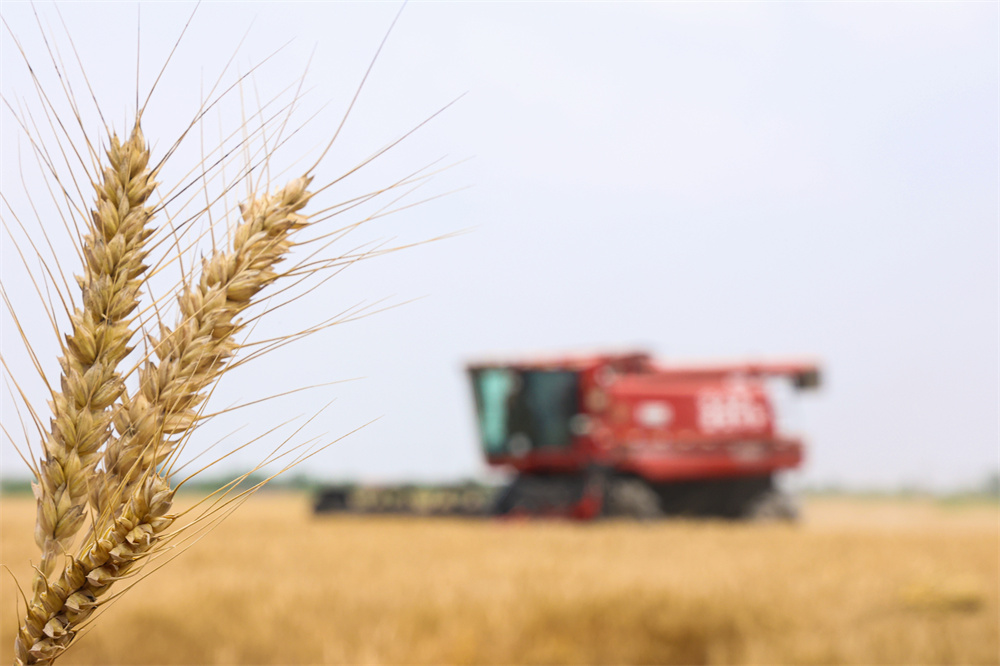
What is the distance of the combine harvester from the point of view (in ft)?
47.0

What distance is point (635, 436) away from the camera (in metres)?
14.3

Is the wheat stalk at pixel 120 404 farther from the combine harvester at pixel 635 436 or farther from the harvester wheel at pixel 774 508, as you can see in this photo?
the harvester wheel at pixel 774 508

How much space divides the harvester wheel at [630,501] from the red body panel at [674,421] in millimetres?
240

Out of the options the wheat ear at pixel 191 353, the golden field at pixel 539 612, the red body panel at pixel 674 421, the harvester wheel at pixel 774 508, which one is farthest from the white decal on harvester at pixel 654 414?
the wheat ear at pixel 191 353

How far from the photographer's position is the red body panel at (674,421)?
1430 centimetres

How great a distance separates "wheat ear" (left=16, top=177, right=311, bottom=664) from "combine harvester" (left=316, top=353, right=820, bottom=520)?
43.6ft

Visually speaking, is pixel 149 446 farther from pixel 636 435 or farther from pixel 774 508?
pixel 774 508

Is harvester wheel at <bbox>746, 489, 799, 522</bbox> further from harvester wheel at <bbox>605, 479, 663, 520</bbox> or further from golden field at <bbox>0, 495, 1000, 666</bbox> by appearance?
golden field at <bbox>0, 495, 1000, 666</bbox>

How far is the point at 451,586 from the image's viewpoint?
17.5 ft

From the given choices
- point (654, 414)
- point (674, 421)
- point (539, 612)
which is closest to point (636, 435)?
point (654, 414)

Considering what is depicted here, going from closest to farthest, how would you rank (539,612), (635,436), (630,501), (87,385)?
(87,385)
(539,612)
(630,501)
(635,436)

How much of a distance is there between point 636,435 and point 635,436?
0.09ft

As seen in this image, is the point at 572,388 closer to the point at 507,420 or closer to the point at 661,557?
the point at 507,420

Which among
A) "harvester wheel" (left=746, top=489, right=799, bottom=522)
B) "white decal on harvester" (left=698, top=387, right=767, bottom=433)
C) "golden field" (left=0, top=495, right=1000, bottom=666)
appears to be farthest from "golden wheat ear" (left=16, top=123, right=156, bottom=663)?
"harvester wheel" (left=746, top=489, right=799, bottom=522)
